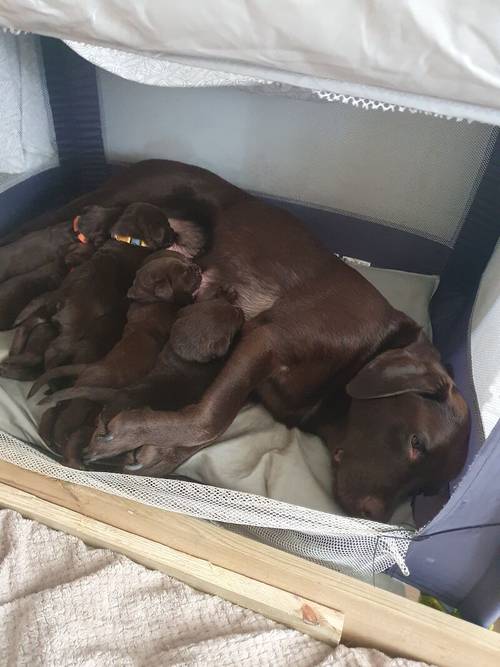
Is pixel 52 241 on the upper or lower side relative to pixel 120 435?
upper

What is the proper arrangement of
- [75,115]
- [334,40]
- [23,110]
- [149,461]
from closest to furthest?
[334,40], [149,461], [23,110], [75,115]

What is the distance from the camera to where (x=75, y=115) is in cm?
220

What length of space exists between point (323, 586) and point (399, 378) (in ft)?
1.68

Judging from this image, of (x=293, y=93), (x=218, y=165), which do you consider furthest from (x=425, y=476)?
(x=218, y=165)

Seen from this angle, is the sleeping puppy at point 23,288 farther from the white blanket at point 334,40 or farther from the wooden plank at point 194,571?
the white blanket at point 334,40

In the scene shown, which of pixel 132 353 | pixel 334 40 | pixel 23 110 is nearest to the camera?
pixel 334 40

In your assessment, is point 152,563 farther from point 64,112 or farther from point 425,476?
point 64,112

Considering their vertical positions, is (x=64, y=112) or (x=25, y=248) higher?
(x=64, y=112)

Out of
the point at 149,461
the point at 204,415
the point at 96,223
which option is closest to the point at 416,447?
the point at 204,415

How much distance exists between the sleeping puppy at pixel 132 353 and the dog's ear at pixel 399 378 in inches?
21.9

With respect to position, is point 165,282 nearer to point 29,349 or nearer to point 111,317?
point 111,317

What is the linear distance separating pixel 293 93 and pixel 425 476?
121 cm

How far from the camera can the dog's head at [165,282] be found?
5.65 ft

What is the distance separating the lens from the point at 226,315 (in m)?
1.57
